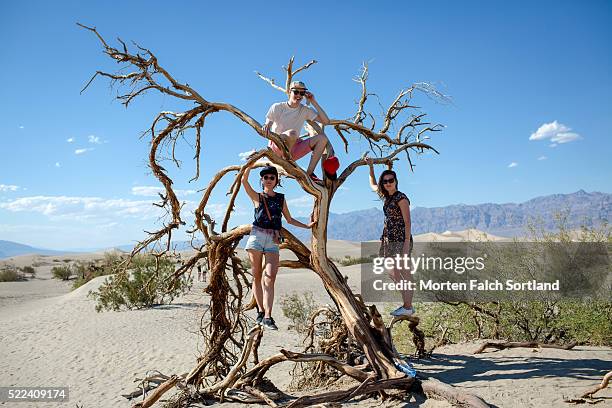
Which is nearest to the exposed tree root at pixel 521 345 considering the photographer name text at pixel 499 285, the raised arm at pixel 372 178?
the photographer name text at pixel 499 285

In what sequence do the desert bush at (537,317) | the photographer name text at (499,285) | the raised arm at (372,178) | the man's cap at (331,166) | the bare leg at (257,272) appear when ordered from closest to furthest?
the bare leg at (257,272) < the man's cap at (331,166) < the raised arm at (372,178) < the desert bush at (537,317) < the photographer name text at (499,285)

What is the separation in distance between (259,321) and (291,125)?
2115mm

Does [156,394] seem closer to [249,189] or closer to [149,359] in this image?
[249,189]

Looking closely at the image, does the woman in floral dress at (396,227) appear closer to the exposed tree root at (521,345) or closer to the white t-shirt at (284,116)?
the white t-shirt at (284,116)

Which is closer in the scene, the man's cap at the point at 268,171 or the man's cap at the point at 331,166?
the man's cap at the point at 268,171

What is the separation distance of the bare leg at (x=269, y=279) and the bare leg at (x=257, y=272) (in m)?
0.11

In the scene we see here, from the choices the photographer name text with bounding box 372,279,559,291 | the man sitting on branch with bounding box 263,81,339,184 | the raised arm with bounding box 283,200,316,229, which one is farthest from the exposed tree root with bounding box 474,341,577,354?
the man sitting on branch with bounding box 263,81,339,184

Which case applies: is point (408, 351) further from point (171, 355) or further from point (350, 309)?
point (171, 355)

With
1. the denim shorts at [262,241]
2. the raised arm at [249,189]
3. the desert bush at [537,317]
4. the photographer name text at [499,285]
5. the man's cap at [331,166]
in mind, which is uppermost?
the man's cap at [331,166]

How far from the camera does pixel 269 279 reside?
5.24 m

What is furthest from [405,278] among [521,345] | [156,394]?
[156,394]

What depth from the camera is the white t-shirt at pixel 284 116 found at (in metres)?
5.36

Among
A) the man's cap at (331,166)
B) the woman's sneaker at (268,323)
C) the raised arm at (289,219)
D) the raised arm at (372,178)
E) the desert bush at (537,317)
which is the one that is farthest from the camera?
the desert bush at (537,317)

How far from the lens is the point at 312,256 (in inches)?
220
